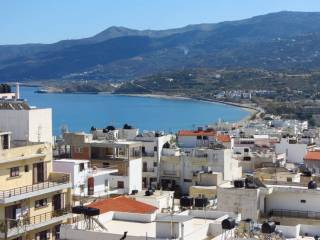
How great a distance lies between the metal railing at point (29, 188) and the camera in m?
16.0

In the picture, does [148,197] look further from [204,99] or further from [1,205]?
[204,99]

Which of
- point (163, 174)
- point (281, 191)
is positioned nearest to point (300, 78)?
point (163, 174)

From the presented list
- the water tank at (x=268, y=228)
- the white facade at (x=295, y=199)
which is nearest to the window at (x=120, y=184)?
the white facade at (x=295, y=199)

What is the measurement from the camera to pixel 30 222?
16.5 meters

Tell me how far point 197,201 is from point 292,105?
392ft

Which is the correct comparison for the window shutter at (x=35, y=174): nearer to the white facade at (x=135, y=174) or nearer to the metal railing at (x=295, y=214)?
the metal railing at (x=295, y=214)

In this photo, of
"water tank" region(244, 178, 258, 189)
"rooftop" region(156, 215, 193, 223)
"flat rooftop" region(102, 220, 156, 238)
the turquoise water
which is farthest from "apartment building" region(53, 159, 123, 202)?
the turquoise water

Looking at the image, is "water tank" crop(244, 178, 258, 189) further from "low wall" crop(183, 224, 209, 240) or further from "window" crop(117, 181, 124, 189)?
"window" crop(117, 181, 124, 189)

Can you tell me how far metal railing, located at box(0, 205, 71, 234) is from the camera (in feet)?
51.2

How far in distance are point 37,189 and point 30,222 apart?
812 mm

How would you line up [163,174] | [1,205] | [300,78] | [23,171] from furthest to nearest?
[300,78], [163,174], [23,171], [1,205]

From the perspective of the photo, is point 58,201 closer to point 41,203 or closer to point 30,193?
point 41,203

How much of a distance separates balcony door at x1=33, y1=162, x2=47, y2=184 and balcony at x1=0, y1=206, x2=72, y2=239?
83 centimetres

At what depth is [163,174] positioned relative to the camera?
35781 mm
